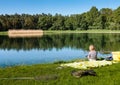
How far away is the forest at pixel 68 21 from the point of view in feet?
376

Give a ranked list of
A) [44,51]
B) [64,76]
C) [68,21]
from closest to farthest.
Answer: [64,76], [44,51], [68,21]

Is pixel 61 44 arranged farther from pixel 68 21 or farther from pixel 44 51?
pixel 68 21

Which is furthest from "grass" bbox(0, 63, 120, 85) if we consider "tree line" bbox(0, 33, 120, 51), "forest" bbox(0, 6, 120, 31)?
"forest" bbox(0, 6, 120, 31)

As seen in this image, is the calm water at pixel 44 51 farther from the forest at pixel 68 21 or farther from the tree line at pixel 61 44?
the forest at pixel 68 21

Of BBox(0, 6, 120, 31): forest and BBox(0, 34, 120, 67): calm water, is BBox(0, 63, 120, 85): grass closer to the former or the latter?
BBox(0, 34, 120, 67): calm water

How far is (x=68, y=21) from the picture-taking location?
4845 inches

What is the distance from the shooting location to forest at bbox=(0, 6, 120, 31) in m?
115

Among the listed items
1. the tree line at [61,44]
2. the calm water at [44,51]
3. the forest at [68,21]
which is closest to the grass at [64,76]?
the calm water at [44,51]

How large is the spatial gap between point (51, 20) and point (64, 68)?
115 m

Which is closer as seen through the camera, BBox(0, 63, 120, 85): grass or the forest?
BBox(0, 63, 120, 85): grass

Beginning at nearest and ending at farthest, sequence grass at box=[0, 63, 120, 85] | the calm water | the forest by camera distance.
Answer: grass at box=[0, 63, 120, 85]
the calm water
the forest

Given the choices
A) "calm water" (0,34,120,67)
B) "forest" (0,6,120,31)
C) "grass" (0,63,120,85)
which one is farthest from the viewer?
"forest" (0,6,120,31)

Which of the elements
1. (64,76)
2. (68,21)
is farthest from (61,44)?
(68,21)

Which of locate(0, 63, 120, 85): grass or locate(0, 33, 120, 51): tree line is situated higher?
locate(0, 63, 120, 85): grass
